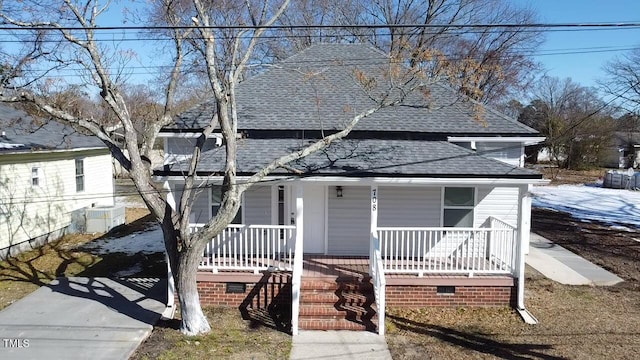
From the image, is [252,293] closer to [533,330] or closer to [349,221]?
[349,221]

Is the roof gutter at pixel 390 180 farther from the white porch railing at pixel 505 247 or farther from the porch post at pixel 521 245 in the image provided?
the white porch railing at pixel 505 247

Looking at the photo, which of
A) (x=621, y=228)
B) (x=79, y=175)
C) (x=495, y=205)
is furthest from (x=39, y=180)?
(x=621, y=228)

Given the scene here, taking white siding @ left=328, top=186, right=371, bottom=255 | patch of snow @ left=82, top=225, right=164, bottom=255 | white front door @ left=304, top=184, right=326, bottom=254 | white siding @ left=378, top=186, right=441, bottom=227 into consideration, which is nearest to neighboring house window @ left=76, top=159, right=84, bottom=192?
patch of snow @ left=82, top=225, right=164, bottom=255

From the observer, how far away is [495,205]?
11320 mm

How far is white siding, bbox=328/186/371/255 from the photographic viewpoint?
10.8 m

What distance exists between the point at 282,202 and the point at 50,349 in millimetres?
5401

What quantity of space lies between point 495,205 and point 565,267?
2.86 m

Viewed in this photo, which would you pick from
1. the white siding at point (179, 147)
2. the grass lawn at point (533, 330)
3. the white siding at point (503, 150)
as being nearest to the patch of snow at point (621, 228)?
the grass lawn at point (533, 330)

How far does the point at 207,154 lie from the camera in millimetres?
10227

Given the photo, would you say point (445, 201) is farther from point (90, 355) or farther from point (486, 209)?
point (90, 355)

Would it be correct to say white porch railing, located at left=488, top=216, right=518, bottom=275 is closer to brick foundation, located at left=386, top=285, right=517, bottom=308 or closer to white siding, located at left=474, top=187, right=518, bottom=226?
brick foundation, located at left=386, top=285, right=517, bottom=308

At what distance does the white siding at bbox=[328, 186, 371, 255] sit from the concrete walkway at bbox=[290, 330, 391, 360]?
2.98m

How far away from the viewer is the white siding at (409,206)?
10.8 m

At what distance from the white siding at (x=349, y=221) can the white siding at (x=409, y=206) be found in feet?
1.29
